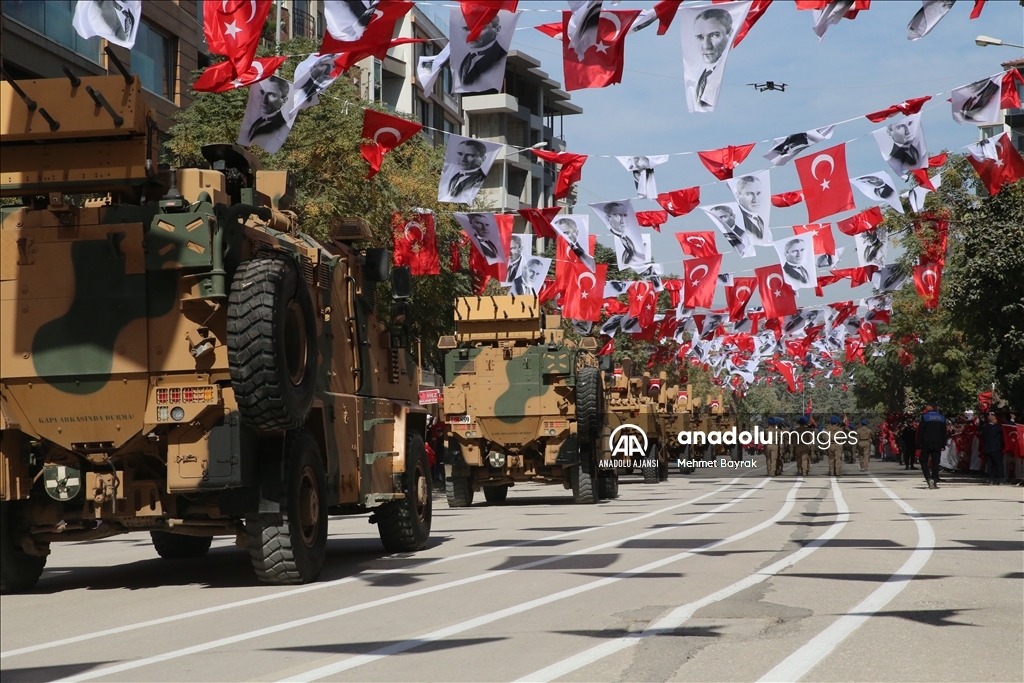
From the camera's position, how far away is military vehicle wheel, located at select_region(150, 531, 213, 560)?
47.0 ft

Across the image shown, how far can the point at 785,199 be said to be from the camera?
21.3 m

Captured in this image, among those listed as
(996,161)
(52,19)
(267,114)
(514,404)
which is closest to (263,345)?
(267,114)

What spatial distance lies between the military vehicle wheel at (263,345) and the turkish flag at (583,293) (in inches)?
606

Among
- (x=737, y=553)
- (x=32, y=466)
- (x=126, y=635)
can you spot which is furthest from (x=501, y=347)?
(x=126, y=635)

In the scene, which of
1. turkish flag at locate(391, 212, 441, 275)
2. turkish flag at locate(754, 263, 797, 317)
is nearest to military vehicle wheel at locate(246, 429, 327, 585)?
turkish flag at locate(391, 212, 441, 275)

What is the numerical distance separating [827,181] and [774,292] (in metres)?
9.31

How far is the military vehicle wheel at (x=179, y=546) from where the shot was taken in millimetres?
14312

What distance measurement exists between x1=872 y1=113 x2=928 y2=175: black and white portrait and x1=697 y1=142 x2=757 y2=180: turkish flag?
1.83 m

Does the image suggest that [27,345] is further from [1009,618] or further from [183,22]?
[183,22]

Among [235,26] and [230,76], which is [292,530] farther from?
[235,26]

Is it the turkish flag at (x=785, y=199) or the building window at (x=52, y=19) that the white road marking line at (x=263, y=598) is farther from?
the building window at (x=52, y=19)

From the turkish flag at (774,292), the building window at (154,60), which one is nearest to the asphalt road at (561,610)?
the turkish flag at (774,292)

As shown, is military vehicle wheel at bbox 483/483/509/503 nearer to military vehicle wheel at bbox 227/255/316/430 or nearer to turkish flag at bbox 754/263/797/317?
turkish flag at bbox 754/263/797/317

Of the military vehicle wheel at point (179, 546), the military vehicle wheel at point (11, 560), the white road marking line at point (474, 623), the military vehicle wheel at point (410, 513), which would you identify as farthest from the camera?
the military vehicle wheel at point (410, 513)
